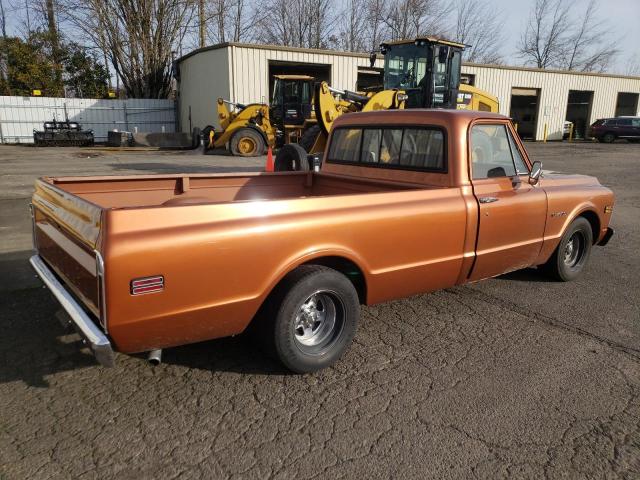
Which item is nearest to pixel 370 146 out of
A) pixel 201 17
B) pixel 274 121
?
pixel 274 121

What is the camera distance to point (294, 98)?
19.3 meters

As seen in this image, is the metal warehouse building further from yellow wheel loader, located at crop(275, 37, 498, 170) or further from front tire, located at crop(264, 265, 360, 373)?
front tire, located at crop(264, 265, 360, 373)

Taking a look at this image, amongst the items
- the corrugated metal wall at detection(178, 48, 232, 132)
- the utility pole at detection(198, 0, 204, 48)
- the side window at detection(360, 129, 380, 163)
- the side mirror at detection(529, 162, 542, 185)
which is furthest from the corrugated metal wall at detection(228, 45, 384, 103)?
the side mirror at detection(529, 162, 542, 185)

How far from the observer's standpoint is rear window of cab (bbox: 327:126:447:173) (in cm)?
424

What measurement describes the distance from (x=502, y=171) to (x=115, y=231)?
10.8 feet

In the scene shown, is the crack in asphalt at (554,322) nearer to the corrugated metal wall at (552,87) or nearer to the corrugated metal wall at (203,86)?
the corrugated metal wall at (203,86)

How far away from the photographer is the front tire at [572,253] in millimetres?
5125

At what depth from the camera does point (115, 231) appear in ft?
8.08

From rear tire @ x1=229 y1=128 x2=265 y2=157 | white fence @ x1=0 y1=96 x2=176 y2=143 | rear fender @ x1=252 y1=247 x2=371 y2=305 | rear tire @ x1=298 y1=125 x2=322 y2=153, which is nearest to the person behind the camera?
rear fender @ x1=252 y1=247 x2=371 y2=305

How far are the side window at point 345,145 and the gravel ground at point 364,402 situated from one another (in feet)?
5.15

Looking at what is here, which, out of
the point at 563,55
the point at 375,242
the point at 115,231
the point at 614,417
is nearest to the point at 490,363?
the point at 614,417

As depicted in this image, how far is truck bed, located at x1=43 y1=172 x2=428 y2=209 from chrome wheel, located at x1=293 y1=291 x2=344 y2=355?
48.9 inches

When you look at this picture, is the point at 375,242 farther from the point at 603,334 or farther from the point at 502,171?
the point at 603,334

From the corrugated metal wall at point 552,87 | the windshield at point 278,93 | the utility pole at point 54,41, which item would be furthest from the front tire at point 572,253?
the utility pole at point 54,41
